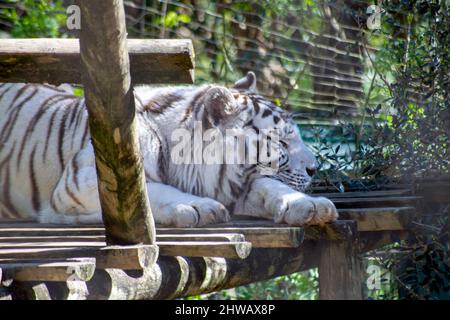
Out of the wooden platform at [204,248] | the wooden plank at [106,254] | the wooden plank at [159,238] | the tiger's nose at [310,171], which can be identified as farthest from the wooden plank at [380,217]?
the wooden plank at [106,254]

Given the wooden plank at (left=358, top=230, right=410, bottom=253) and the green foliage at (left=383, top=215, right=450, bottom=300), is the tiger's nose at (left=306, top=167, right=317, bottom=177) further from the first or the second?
the green foliage at (left=383, top=215, right=450, bottom=300)

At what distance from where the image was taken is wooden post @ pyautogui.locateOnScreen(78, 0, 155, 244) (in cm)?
162

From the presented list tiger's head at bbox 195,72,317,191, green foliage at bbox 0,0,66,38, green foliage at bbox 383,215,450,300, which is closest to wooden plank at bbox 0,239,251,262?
tiger's head at bbox 195,72,317,191

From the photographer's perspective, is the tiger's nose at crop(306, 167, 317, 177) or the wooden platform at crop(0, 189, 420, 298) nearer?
the wooden platform at crop(0, 189, 420, 298)

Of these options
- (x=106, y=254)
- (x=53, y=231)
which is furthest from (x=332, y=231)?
(x=106, y=254)

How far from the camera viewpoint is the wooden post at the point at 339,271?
2.80 m

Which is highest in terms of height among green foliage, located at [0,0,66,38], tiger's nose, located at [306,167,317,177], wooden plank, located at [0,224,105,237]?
green foliage, located at [0,0,66,38]

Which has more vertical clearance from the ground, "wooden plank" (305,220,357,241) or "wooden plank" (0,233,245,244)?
"wooden plank" (0,233,245,244)

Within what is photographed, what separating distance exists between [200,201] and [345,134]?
1.02m

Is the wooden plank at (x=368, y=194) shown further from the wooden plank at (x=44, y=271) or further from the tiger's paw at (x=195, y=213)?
the wooden plank at (x=44, y=271)

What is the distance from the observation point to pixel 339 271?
281cm

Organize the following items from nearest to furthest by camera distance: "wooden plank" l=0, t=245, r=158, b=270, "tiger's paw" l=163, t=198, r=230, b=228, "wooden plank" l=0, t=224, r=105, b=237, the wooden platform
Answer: the wooden platform → "wooden plank" l=0, t=245, r=158, b=270 → "wooden plank" l=0, t=224, r=105, b=237 → "tiger's paw" l=163, t=198, r=230, b=228

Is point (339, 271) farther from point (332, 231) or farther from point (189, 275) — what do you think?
point (189, 275)

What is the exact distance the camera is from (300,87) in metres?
5.54
